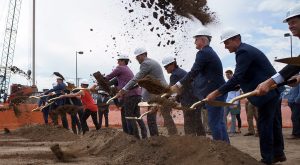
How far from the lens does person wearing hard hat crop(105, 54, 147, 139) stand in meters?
9.32

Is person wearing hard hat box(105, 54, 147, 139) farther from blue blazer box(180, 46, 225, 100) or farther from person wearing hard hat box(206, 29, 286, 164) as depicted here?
person wearing hard hat box(206, 29, 286, 164)

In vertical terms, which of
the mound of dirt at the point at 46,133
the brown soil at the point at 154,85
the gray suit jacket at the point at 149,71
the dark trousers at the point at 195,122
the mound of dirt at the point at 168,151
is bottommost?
the mound of dirt at the point at 46,133

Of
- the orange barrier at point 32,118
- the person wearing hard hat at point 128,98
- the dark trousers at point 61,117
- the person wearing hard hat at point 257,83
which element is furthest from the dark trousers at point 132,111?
the orange barrier at point 32,118

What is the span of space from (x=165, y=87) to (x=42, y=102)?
41.0 ft

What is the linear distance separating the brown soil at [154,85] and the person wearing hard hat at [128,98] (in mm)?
2167

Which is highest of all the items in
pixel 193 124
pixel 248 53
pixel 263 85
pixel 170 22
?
pixel 170 22

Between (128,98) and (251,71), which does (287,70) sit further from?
(128,98)

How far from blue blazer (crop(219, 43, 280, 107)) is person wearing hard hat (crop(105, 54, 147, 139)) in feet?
11.0

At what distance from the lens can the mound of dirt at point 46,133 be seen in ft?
42.7

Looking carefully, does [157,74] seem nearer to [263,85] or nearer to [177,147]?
[177,147]

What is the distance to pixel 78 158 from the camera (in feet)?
26.4

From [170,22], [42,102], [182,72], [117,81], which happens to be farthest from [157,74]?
[42,102]

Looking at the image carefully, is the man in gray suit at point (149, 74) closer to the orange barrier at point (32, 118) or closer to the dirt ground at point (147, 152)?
the dirt ground at point (147, 152)

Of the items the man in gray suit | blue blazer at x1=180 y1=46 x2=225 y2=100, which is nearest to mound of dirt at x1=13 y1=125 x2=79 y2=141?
the man in gray suit
